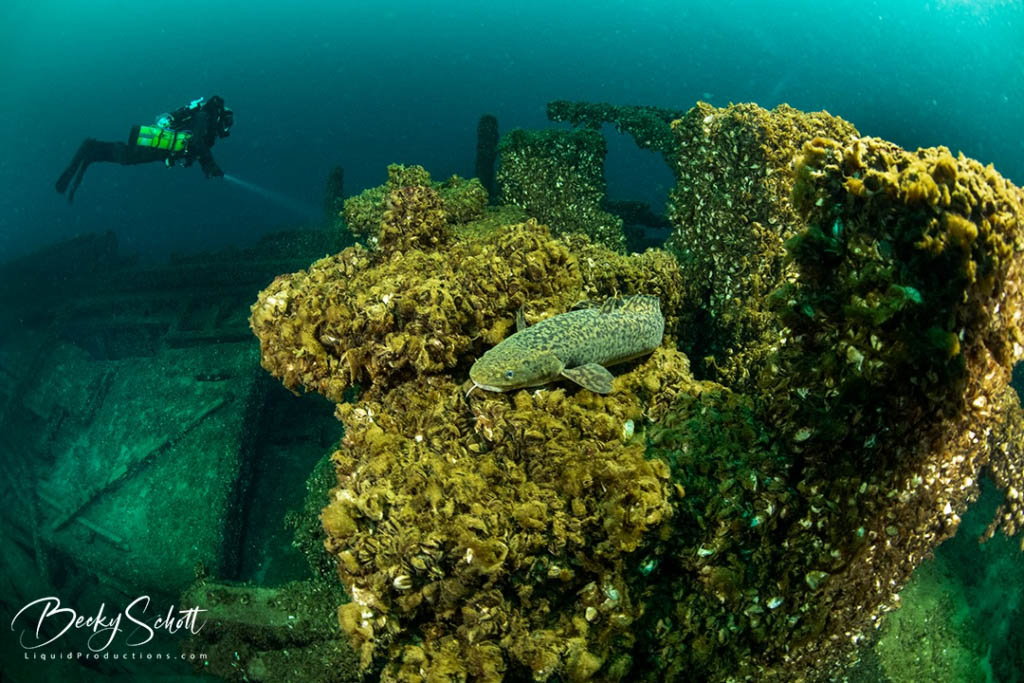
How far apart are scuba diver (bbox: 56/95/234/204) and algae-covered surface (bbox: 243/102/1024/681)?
52.0 ft

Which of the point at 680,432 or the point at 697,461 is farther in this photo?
the point at 680,432

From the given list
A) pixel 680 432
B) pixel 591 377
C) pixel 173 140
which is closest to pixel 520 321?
pixel 591 377

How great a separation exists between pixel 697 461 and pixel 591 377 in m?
0.89

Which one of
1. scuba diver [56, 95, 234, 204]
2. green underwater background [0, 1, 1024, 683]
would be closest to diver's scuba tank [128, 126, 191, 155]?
scuba diver [56, 95, 234, 204]

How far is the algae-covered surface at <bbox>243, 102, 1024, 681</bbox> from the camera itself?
2479 millimetres

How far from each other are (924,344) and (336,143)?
7680 cm

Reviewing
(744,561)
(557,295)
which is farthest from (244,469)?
(744,561)

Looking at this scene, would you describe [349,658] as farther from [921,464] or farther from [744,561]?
[921,464]

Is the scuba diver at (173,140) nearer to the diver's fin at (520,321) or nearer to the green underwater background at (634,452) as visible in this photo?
the green underwater background at (634,452)

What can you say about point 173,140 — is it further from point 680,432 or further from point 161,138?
point 680,432

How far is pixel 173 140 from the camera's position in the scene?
16.0 meters
